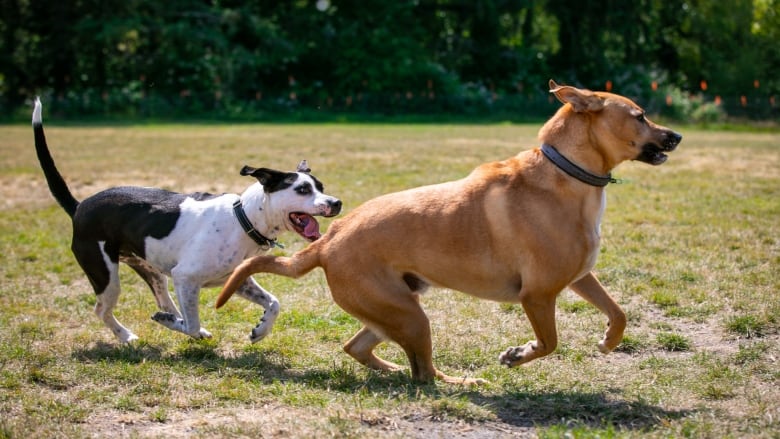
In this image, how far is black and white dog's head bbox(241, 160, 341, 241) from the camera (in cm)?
664

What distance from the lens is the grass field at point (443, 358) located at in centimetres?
469

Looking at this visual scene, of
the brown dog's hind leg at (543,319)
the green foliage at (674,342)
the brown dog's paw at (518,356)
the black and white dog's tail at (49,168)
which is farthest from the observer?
the black and white dog's tail at (49,168)

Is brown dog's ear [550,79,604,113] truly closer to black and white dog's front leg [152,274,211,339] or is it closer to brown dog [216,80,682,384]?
brown dog [216,80,682,384]

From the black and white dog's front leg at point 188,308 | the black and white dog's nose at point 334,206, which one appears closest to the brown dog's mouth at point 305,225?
the black and white dog's nose at point 334,206

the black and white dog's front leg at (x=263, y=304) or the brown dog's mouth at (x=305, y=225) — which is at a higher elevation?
the brown dog's mouth at (x=305, y=225)

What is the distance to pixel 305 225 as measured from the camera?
22.4 ft

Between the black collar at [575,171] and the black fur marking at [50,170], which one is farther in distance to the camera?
the black fur marking at [50,170]

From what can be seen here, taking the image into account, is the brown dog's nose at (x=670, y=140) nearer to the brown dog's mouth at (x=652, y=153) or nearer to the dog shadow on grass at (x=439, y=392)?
the brown dog's mouth at (x=652, y=153)

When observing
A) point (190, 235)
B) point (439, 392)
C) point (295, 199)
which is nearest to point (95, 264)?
point (190, 235)

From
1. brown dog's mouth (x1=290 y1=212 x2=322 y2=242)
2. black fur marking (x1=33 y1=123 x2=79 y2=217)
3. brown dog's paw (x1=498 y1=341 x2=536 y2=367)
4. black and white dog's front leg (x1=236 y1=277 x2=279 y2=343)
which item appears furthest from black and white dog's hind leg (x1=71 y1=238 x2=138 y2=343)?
brown dog's paw (x1=498 y1=341 x2=536 y2=367)

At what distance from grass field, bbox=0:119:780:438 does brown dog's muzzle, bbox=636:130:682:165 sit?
1.39m

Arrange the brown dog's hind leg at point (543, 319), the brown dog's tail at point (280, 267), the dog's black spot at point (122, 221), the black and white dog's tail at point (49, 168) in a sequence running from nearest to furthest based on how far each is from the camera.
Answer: the brown dog's hind leg at point (543, 319) < the brown dog's tail at point (280, 267) < the dog's black spot at point (122, 221) < the black and white dog's tail at point (49, 168)

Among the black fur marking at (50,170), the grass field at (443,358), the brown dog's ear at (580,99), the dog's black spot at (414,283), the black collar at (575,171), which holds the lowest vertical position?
the grass field at (443,358)

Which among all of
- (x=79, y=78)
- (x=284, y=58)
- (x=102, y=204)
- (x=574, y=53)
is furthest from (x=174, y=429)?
(x=574, y=53)
